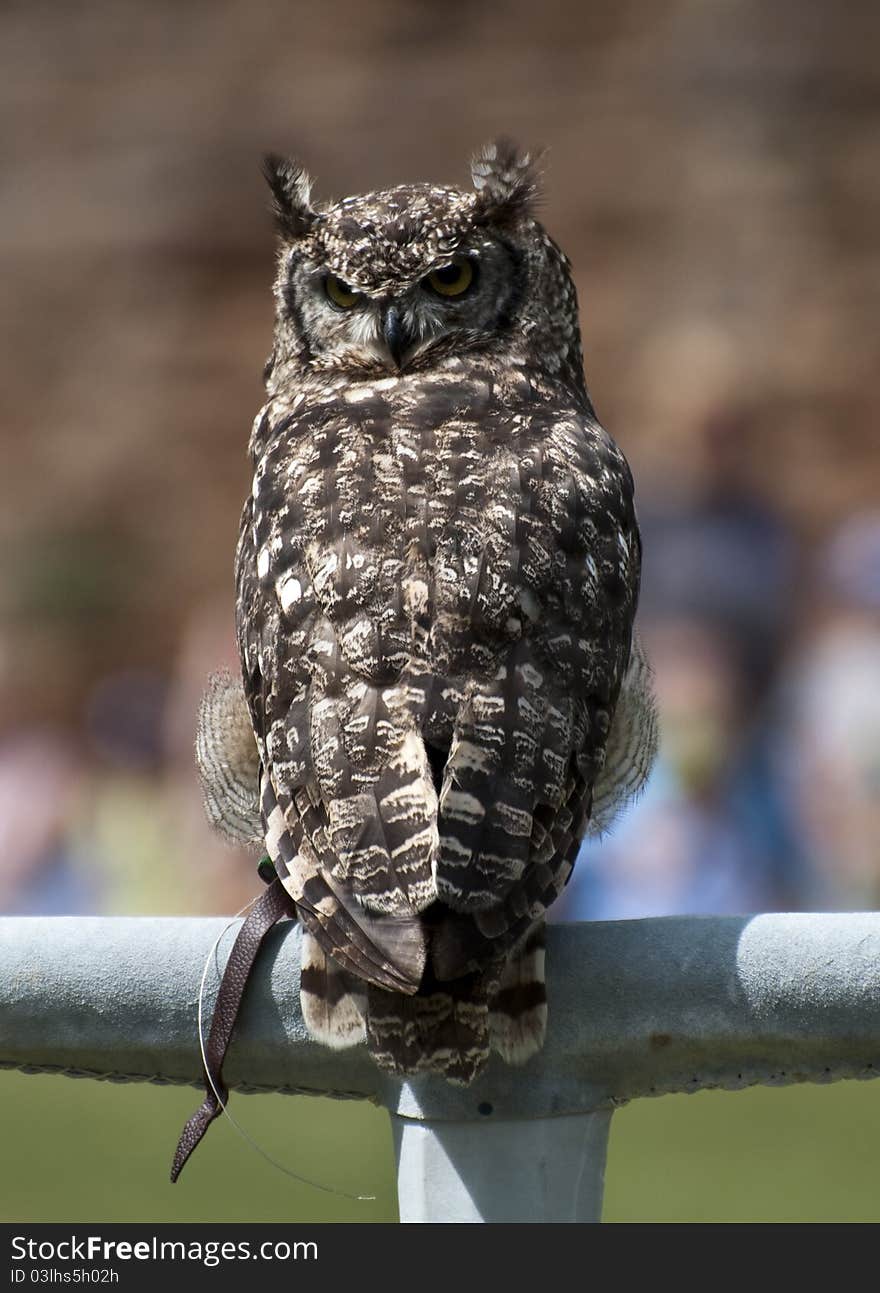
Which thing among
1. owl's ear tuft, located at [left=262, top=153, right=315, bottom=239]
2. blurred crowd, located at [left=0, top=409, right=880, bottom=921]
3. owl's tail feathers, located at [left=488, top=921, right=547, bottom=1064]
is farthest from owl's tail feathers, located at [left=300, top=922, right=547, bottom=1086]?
blurred crowd, located at [left=0, top=409, right=880, bottom=921]

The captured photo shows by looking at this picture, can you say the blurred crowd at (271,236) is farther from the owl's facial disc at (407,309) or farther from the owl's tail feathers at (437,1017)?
the owl's tail feathers at (437,1017)

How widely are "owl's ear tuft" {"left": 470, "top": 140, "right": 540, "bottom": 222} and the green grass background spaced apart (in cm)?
209

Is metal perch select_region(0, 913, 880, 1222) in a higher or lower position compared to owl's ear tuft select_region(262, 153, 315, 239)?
lower

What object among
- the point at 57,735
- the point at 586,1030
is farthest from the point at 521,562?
the point at 57,735

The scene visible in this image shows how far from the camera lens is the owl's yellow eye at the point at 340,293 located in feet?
10.3

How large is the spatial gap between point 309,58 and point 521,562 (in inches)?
348

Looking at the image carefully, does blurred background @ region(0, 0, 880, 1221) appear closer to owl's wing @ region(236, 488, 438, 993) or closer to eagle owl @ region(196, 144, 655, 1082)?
eagle owl @ region(196, 144, 655, 1082)

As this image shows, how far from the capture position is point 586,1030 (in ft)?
6.35

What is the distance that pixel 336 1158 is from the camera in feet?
15.8

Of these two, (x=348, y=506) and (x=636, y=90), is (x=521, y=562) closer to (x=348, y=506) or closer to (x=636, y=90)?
(x=348, y=506)

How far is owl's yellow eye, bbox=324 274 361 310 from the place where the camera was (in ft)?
10.3

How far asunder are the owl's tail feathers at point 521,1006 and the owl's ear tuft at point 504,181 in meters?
1.66

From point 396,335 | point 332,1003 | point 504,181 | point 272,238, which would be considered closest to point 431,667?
point 332,1003

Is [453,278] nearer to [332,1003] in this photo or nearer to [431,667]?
[431,667]
